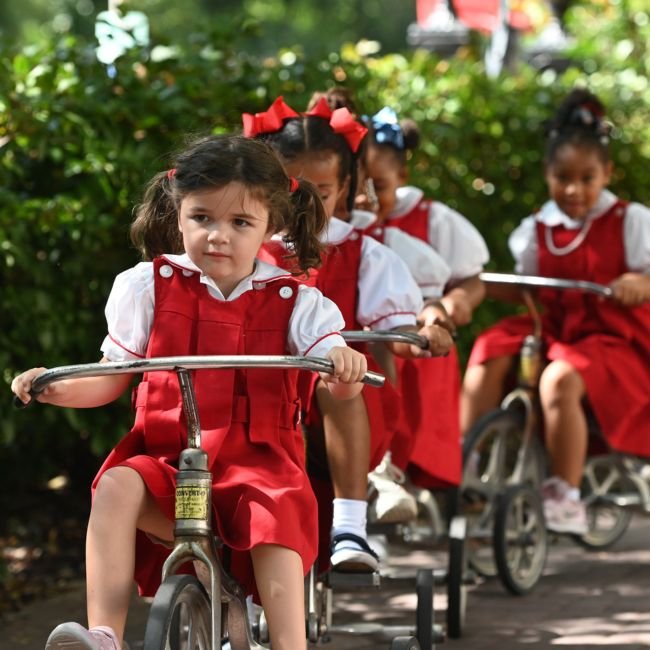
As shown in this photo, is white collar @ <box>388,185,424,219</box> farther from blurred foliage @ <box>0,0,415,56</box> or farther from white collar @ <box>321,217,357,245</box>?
blurred foliage @ <box>0,0,415,56</box>

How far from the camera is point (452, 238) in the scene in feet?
19.8

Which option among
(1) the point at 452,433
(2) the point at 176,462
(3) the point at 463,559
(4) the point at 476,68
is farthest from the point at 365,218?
(4) the point at 476,68

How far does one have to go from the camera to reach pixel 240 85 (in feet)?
20.9

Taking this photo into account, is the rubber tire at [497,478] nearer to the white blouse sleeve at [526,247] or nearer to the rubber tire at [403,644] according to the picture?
the white blouse sleeve at [526,247]

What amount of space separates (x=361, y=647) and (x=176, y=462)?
1.85m

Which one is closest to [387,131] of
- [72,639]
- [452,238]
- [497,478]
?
[452,238]

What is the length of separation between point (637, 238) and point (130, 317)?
11.1 feet

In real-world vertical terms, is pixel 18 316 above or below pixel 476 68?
below

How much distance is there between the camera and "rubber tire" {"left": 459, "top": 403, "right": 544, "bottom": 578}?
6316mm

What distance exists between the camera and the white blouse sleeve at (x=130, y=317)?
3793mm

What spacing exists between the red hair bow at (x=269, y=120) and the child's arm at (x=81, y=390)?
1273 mm

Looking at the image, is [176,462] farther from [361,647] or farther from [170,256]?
[361,647]

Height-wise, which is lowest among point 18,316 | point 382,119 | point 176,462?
point 176,462

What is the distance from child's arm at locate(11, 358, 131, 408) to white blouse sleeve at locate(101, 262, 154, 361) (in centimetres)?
7
